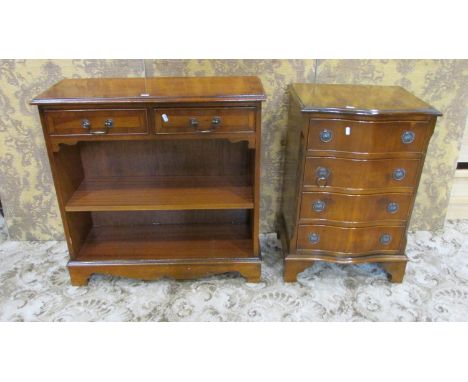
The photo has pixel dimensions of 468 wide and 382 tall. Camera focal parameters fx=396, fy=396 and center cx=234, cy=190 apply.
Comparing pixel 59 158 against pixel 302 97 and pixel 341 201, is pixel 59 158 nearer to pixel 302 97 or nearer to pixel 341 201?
pixel 302 97

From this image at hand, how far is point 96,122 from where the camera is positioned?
1774 millimetres

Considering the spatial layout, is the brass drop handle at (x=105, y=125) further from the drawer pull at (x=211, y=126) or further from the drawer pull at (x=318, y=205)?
the drawer pull at (x=318, y=205)

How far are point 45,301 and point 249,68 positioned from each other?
163 centimetres

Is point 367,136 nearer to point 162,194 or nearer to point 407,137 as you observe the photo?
point 407,137

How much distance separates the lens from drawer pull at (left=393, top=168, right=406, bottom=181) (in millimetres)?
1872

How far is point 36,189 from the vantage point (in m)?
2.41

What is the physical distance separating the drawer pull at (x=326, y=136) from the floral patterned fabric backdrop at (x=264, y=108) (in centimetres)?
50

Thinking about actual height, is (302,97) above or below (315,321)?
above

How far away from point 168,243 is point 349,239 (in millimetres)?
992

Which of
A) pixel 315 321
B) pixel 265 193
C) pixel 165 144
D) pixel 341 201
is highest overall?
pixel 165 144

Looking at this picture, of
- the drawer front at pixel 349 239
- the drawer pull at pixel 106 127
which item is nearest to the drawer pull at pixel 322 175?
the drawer front at pixel 349 239

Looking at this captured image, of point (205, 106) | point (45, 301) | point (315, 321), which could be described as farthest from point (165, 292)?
point (205, 106)


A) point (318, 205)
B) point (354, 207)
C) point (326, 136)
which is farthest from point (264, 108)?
point (354, 207)

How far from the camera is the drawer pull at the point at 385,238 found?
2.05 m
